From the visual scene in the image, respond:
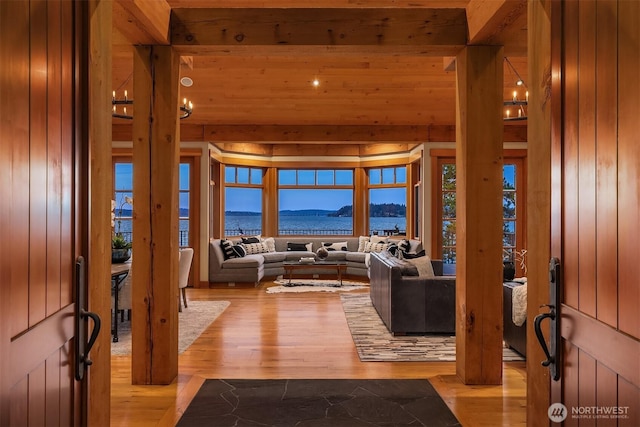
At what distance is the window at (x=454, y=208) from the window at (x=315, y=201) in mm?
2619

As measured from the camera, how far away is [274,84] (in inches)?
297

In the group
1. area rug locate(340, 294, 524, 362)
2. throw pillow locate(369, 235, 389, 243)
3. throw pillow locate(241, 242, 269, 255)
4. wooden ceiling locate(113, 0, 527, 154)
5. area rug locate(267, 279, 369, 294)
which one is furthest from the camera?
throw pillow locate(369, 235, 389, 243)

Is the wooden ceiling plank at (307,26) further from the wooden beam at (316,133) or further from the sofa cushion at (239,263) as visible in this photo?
the sofa cushion at (239,263)

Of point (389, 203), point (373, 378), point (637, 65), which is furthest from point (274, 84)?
point (637, 65)

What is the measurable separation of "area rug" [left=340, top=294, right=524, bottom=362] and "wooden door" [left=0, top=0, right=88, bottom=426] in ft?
10.4

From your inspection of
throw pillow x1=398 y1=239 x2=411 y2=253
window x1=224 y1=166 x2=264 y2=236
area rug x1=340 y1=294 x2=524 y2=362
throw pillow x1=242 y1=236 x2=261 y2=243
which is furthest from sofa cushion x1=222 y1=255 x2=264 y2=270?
area rug x1=340 y1=294 x2=524 y2=362

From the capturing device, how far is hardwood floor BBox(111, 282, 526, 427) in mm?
3086

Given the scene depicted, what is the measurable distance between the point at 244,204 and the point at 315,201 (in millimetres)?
1731

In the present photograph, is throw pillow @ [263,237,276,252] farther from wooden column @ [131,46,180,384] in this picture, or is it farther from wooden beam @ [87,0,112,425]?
wooden beam @ [87,0,112,425]

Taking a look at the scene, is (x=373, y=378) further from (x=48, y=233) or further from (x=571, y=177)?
(x=48, y=233)

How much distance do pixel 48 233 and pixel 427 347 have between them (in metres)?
3.98

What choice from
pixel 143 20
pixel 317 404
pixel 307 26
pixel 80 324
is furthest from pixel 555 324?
pixel 143 20

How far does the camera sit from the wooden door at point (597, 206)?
3.84ft

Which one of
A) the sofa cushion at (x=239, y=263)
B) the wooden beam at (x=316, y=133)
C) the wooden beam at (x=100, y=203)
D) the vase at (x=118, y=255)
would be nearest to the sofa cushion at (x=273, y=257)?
the sofa cushion at (x=239, y=263)
